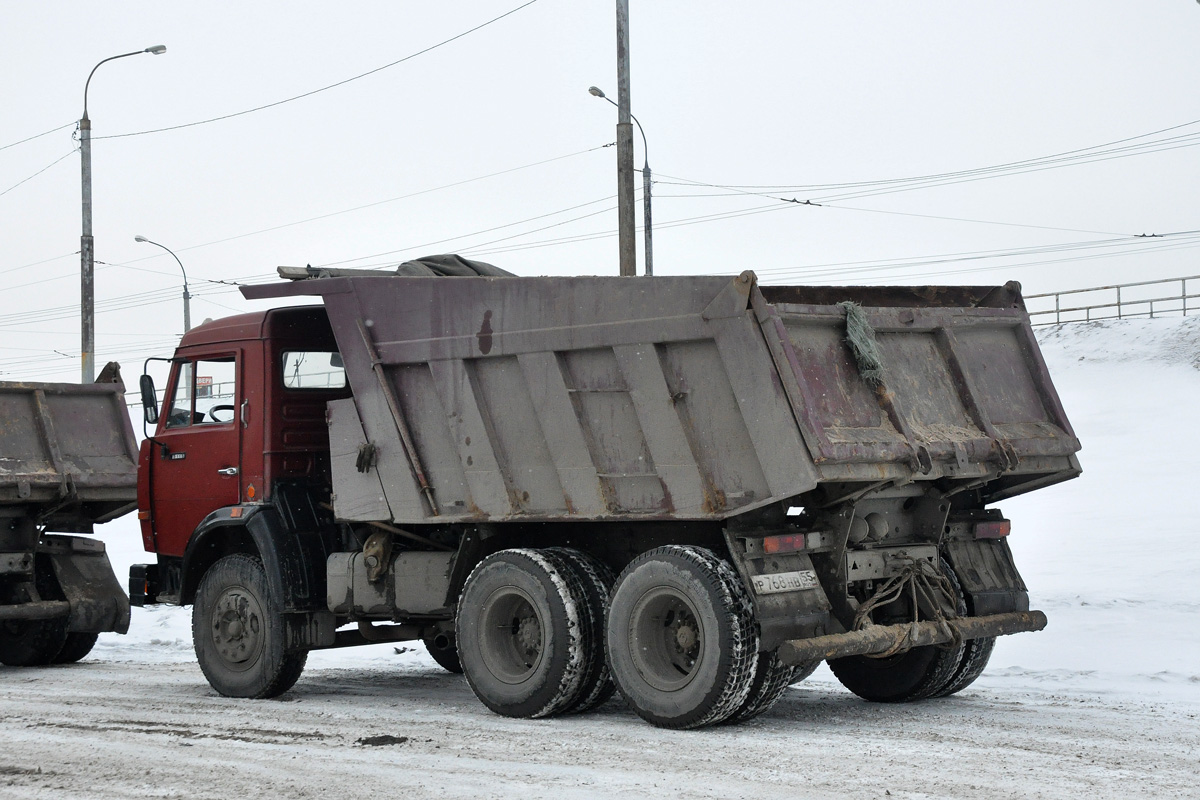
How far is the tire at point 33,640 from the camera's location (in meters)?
12.3

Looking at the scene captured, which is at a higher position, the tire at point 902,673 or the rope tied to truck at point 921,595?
the rope tied to truck at point 921,595

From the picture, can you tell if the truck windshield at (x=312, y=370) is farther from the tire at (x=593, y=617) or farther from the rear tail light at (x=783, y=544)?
the rear tail light at (x=783, y=544)

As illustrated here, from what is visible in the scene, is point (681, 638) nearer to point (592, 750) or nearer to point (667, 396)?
point (592, 750)

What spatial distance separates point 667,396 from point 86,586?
681 centimetres

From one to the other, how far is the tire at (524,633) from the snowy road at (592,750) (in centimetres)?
19

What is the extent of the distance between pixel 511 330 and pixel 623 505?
53.4 inches

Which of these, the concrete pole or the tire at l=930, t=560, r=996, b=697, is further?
the concrete pole

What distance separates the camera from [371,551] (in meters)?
9.52

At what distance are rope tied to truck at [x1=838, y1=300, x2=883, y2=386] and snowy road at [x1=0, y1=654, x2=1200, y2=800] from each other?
203cm

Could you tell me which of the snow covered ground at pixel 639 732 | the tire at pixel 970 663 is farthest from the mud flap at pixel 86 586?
the tire at pixel 970 663

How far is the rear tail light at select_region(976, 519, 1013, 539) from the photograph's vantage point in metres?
8.96

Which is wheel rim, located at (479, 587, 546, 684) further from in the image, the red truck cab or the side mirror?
the side mirror

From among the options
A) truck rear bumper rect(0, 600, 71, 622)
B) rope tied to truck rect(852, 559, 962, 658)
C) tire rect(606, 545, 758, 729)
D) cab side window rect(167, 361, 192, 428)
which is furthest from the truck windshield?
rope tied to truck rect(852, 559, 962, 658)

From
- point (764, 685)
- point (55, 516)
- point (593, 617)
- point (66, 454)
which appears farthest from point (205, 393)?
point (764, 685)
